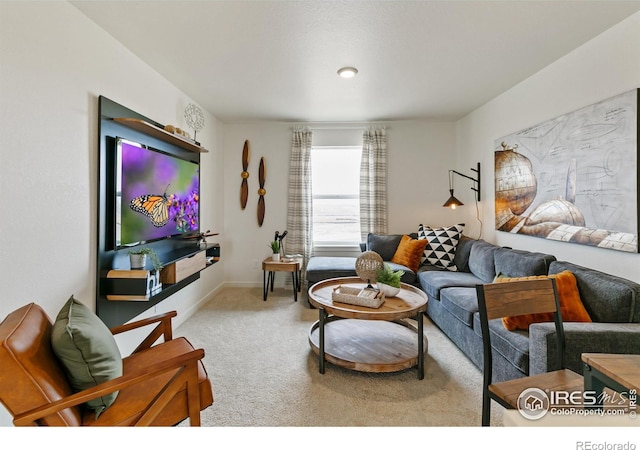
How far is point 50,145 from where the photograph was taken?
5.51ft

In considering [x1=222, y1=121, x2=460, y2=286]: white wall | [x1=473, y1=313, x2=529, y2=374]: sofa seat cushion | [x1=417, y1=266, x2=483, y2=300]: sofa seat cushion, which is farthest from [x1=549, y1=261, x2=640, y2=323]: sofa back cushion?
[x1=222, y1=121, x2=460, y2=286]: white wall

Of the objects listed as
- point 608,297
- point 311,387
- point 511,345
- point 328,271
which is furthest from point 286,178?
point 608,297

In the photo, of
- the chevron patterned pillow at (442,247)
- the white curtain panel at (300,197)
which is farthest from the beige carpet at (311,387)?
the white curtain panel at (300,197)

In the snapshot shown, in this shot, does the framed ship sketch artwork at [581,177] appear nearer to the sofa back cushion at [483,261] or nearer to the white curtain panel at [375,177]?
the sofa back cushion at [483,261]

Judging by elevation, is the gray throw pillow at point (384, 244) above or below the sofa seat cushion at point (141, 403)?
above

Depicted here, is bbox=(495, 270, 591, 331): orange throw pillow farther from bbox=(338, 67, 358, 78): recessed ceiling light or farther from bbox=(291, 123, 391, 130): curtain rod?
bbox=(291, 123, 391, 130): curtain rod

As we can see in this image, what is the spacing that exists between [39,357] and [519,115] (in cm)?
388

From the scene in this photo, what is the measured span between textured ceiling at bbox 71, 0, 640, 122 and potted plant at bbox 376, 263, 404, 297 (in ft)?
5.73

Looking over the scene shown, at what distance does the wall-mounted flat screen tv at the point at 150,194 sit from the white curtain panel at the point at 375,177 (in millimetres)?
2366

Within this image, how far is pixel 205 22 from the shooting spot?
6.48 feet

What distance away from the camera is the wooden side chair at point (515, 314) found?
51.1 inches

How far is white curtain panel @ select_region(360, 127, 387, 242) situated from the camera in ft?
14.4
